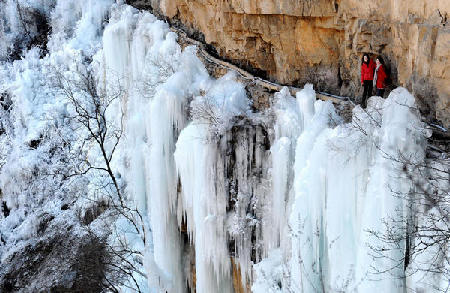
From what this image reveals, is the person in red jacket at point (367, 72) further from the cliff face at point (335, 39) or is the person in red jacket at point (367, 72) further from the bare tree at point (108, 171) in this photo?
the bare tree at point (108, 171)

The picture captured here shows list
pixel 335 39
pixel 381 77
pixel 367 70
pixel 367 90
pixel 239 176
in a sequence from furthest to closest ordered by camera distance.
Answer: pixel 239 176, pixel 335 39, pixel 367 90, pixel 367 70, pixel 381 77

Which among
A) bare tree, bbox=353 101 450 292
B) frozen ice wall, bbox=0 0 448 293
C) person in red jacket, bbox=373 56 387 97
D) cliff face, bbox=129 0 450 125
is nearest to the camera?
bare tree, bbox=353 101 450 292

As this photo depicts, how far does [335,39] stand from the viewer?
34.9 feet

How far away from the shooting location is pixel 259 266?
1037cm

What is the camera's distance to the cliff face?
8.01 meters

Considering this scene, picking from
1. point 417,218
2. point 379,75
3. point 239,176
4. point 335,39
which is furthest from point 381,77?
point 239,176

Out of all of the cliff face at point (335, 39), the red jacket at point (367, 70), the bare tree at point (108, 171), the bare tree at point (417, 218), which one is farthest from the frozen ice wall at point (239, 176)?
the red jacket at point (367, 70)

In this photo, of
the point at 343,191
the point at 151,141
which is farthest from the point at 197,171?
the point at 343,191

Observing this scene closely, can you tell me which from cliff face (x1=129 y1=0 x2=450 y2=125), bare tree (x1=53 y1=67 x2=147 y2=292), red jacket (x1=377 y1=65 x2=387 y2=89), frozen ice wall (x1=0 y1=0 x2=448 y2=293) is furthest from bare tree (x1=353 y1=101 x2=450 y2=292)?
bare tree (x1=53 y1=67 x2=147 y2=292)

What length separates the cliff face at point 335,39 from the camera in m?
8.01

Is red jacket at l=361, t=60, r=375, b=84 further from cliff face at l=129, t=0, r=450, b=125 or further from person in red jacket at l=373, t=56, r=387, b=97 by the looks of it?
cliff face at l=129, t=0, r=450, b=125

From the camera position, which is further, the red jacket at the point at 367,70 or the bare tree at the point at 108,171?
the bare tree at the point at 108,171

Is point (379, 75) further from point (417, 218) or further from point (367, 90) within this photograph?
point (417, 218)

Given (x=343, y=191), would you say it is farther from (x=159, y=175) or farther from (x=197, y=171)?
(x=159, y=175)
